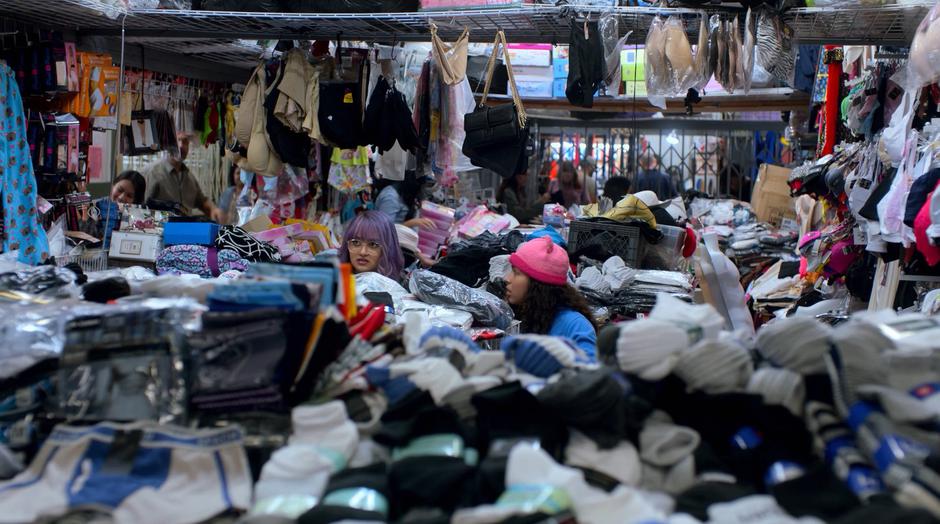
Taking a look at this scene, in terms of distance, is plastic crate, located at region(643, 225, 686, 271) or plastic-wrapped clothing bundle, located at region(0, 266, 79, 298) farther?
plastic crate, located at region(643, 225, 686, 271)

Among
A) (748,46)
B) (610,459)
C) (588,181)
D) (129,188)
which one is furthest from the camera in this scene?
(588,181)

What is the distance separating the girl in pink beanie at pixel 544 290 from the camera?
4098mm

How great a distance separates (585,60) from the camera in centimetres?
507

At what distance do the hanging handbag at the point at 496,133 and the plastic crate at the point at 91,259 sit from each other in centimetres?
226

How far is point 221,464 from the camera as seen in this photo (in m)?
1.72

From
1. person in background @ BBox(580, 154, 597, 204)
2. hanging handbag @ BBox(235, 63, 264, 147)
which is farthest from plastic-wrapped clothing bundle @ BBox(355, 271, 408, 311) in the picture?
person in background @ BBox(580, 154, 597, 204)

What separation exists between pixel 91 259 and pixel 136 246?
0.27 m

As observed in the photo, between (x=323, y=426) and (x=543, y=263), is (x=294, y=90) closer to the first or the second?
(x=543, y=263)

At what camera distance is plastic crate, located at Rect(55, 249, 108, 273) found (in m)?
5.43

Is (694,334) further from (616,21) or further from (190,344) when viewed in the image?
(616,21)

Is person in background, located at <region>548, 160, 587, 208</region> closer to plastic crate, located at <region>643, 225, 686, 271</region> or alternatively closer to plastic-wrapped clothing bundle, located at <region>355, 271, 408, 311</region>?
plastic crate, located at <region>643, 225, 686, 271</region>

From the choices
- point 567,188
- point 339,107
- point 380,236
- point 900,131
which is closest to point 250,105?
point 339,107

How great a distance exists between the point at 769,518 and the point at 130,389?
3.88 feet

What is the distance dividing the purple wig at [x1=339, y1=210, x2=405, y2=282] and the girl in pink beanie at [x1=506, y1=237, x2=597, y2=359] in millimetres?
1084
